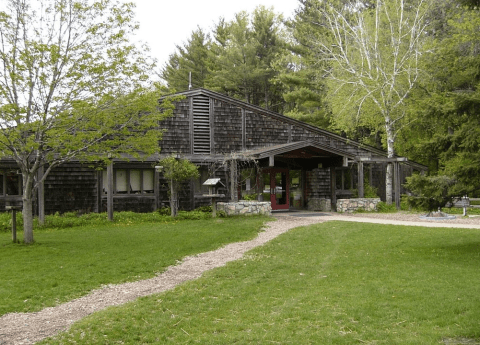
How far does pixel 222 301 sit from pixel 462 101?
579cm

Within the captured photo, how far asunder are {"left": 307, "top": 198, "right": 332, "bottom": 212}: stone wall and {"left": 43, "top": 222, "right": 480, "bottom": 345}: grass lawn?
459 inches

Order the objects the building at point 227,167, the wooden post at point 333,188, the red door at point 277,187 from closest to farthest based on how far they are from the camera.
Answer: the building at point 227,167 < the wooden post at point 333,188 < the red door at point 277,187

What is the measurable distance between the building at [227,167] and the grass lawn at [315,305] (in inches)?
387

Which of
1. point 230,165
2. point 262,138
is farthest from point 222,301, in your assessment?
point 262,138

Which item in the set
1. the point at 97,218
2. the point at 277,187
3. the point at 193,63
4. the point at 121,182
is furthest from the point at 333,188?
the point at 193,63

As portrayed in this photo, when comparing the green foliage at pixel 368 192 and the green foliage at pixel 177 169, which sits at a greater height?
the green foliage at pixel 177 169

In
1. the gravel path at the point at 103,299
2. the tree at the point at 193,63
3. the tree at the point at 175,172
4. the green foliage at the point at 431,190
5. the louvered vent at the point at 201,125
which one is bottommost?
the gravel path at the point at 103,299

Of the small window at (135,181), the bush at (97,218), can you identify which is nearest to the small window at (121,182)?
the small window at (135,181)

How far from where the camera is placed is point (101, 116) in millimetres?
11930

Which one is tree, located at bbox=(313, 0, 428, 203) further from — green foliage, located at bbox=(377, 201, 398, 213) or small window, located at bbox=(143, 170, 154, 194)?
small window, located at bbox=(143, 170, 154, 194)

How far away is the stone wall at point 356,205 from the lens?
21.0 metres

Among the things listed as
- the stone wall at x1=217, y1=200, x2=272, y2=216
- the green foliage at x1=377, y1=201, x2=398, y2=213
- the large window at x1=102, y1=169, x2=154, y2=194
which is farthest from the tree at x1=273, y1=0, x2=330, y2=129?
the large window at x1=102, y1=169, x2=154, y2=194

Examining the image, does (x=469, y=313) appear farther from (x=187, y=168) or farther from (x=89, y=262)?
(x=187, y=168)

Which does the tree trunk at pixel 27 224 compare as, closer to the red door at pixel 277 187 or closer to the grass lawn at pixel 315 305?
the grass lawn at pixel 315 305
